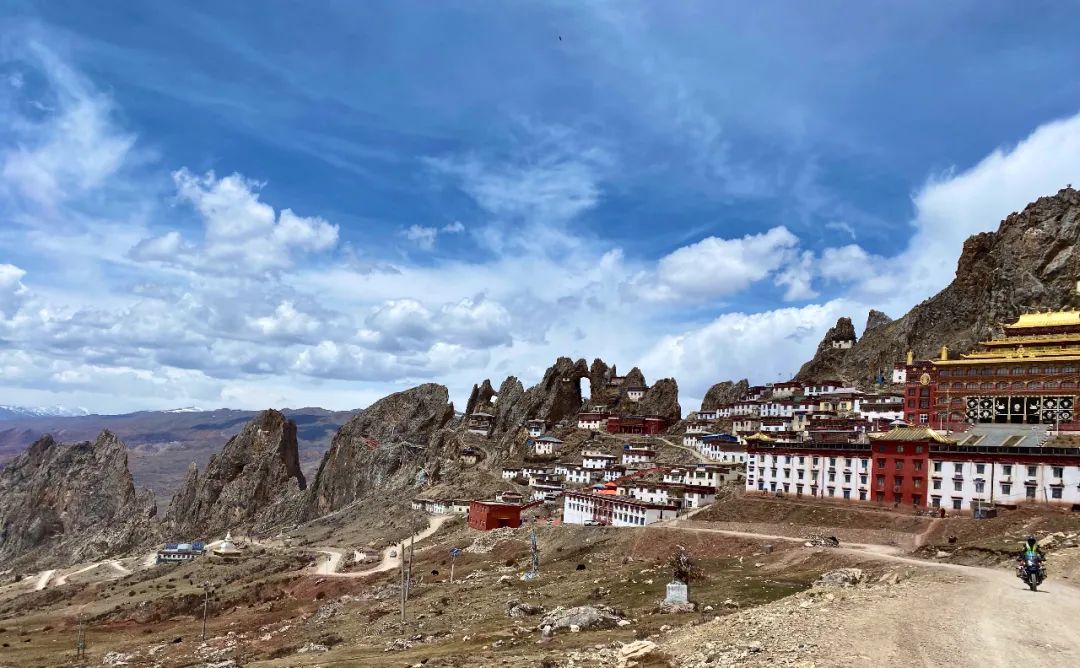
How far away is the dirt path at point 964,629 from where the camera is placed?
92.2 feet

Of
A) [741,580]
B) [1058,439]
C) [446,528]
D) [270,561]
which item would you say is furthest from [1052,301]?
[270,561]

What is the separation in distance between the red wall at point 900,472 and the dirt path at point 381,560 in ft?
209

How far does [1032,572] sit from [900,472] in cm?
4632

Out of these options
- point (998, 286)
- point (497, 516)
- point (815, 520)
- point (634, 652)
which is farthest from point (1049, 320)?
point (634, 652)

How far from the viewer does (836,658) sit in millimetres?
28375

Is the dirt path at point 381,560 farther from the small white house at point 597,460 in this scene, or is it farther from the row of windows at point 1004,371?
the row of windows at point 1004,371

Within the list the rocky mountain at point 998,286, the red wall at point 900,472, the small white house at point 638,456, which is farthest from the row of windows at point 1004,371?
the small white house at point 638,456

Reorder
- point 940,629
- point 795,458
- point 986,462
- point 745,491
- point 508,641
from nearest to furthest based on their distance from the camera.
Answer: point 940,629
point 508,641
point 986,462
point 795,458
point 745,491

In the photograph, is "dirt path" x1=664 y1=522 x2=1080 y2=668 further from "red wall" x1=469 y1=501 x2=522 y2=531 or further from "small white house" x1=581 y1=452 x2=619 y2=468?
"small white house" x1=581 y1=452 x2=619 y2=468

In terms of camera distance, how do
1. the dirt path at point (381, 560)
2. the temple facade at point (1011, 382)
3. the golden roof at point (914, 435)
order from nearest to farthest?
the golden roof at point (914, 435), the dirt path at point (381, 560), the temple facade at point (1011, 382)

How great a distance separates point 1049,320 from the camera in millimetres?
127688

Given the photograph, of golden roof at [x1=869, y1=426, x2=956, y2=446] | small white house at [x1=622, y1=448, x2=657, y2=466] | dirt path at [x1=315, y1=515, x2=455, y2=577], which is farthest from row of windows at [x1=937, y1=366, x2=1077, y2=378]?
dirt path at [x1=315, y1=515, x2=455, y2=577]

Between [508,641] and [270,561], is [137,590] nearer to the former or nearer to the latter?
[270,561]

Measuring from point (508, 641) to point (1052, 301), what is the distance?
165362 mm
